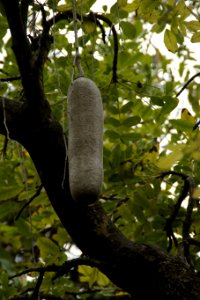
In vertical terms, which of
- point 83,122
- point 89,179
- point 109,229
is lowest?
point 109,229

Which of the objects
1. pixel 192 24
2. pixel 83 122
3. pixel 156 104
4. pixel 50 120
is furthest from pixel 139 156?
pixel 83 122

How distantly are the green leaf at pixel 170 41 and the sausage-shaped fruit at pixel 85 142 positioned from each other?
31.4 inches

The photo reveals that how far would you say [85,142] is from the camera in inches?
57.0

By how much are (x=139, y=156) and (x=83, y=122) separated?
140cm

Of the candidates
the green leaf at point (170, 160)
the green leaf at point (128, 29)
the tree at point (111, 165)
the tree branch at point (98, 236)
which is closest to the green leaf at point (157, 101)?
the tree at point (111, 165)

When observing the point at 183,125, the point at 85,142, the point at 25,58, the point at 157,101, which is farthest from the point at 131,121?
the point at 85,142

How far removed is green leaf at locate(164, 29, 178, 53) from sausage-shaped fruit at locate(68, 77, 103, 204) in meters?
0.80

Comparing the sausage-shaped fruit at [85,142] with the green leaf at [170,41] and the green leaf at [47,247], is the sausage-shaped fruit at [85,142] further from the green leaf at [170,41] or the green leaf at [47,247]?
the green leaf at [47,247]

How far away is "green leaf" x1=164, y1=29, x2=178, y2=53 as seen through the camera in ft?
7.55

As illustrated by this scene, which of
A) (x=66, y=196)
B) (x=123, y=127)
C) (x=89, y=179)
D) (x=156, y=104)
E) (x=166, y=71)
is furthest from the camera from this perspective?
(x=166, y=71)

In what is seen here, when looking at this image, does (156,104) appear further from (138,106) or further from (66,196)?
(66,196)

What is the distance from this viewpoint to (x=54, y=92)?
9.45 ft

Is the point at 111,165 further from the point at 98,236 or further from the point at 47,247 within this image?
the point at 98,236

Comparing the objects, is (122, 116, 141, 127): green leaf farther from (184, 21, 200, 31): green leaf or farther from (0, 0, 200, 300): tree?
(184, 21, 200, 31): green leaf
